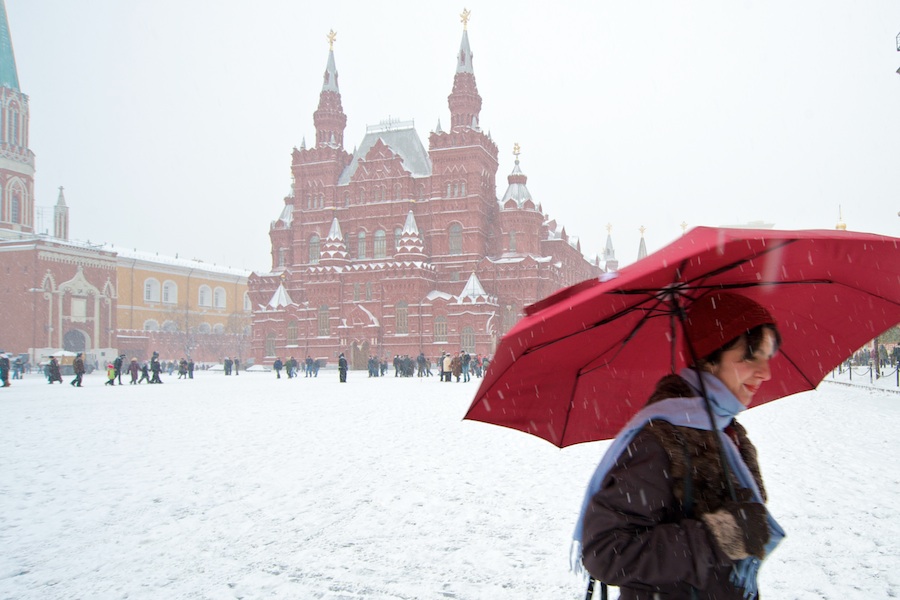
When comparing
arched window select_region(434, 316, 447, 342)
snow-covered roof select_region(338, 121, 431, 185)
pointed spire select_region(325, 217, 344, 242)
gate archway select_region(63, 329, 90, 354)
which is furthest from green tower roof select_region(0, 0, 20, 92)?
arched window select_region(434, 316, 447, 342)

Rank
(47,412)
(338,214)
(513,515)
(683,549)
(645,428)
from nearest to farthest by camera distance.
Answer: (683,549) → (645,428) → (513,515) → (47,412) → (338,214)

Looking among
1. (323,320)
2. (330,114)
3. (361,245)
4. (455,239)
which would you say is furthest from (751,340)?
(330,114)

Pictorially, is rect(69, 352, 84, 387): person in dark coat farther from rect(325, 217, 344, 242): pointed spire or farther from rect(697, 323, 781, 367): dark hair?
rect(697, 323, 781, 367): dark hair

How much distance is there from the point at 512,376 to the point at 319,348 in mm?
47948

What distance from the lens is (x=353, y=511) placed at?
20.0 ft

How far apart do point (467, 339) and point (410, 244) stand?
843 centimetres

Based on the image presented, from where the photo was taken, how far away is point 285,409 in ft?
50.8

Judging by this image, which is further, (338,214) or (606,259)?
(606,259)

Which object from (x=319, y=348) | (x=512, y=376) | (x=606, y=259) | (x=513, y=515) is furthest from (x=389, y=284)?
(x=606, y=259)

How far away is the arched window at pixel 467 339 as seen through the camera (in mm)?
45344

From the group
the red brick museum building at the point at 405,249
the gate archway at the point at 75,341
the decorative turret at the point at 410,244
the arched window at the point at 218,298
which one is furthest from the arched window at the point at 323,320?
the arched window at the point at 218,298

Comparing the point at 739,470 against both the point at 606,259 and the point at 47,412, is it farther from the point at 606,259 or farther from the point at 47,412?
the point at 606,259

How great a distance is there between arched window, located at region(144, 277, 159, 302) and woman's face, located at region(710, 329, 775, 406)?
73.2 meters

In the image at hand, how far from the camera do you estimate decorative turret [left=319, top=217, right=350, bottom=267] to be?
162ft
